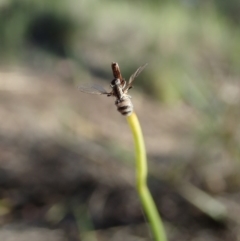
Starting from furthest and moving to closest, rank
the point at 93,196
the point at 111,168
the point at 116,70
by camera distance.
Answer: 1. the point at 111,168
2. the point at 93,196
3. the point at 116,70

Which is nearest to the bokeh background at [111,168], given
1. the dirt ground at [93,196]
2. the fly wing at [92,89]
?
the dirt ground at [93,196]

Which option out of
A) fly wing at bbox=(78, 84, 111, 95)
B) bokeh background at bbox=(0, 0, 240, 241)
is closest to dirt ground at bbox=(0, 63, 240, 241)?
bokeh background at bbox=(0, 0, 240, 241)

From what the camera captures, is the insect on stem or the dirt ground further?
the dirt ground

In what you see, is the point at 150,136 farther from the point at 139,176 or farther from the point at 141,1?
the point at 141,1

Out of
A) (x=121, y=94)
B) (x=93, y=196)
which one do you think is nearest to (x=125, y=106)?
(x=121, y=94)

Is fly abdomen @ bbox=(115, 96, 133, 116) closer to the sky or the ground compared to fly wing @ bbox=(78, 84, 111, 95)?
closer to the ground

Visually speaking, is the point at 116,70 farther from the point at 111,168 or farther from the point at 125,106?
the point at 111,168

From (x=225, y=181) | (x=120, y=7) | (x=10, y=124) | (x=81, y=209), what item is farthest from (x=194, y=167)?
(x=120, y=7)

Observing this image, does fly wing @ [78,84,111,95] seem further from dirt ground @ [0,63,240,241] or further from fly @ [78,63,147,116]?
dirt ground @ [0,63,240,241]

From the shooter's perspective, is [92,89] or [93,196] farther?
[93,196]

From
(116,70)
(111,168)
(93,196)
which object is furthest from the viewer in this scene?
(111,168)

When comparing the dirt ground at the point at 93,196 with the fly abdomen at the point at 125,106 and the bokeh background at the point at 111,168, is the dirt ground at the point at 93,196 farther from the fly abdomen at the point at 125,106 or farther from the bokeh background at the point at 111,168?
the fly abdomen at the point at 125,106
